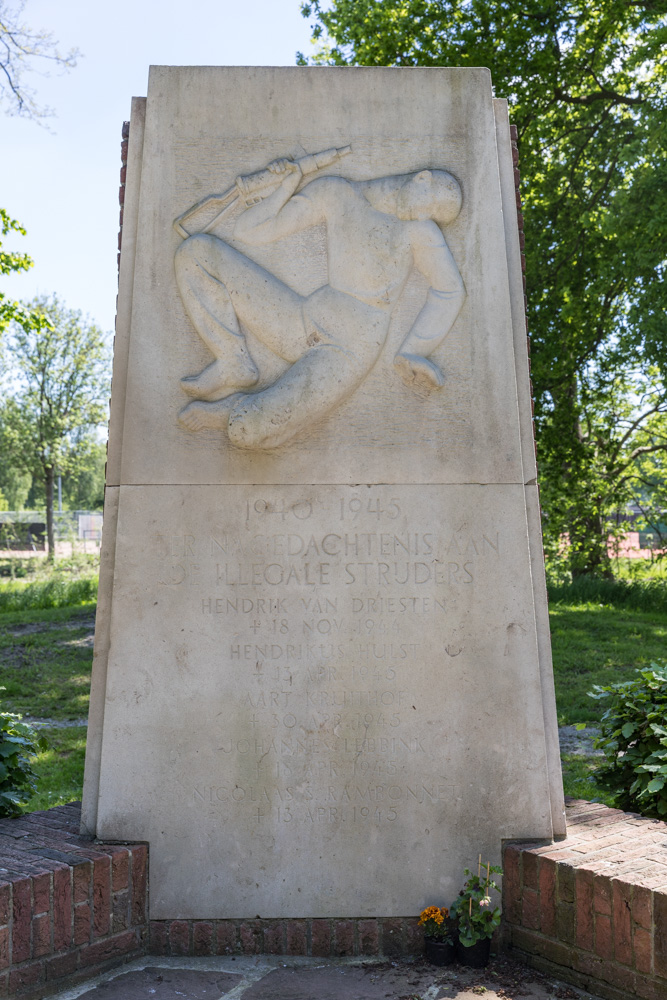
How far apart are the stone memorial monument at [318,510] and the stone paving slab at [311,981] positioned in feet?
0.65

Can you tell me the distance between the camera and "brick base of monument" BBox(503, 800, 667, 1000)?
308 centimetres

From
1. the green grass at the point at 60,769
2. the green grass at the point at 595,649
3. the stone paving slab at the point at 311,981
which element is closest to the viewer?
the stone paving slab at the point at 311,981

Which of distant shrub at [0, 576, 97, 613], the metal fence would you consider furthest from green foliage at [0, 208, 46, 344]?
the metal fence

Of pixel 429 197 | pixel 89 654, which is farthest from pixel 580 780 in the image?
pixel 89 654

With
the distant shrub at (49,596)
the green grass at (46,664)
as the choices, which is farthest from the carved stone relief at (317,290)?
the distant shrub at (49,596)

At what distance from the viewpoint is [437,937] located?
356 cm

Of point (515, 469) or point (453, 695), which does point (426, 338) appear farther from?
point (453, 695)

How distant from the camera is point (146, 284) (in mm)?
3941

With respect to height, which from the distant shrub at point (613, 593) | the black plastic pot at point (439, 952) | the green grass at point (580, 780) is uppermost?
the distant shrub at point (613, 593)

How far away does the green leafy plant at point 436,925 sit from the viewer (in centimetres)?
354

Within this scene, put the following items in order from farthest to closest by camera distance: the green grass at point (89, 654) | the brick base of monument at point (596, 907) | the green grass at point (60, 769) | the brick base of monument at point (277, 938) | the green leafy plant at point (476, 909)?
the green grass at point (89, 654), the green grass at point (60, 769), the brick base of monument at point (277, 938), the green leafy plant at point (476, 909), the brick base of monument at point (596, 907)

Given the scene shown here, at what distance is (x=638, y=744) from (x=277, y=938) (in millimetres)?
1921

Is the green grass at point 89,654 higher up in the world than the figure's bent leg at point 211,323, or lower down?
lower down

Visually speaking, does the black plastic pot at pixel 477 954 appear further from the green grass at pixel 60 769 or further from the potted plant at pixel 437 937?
the green grass at pixel 60 769
